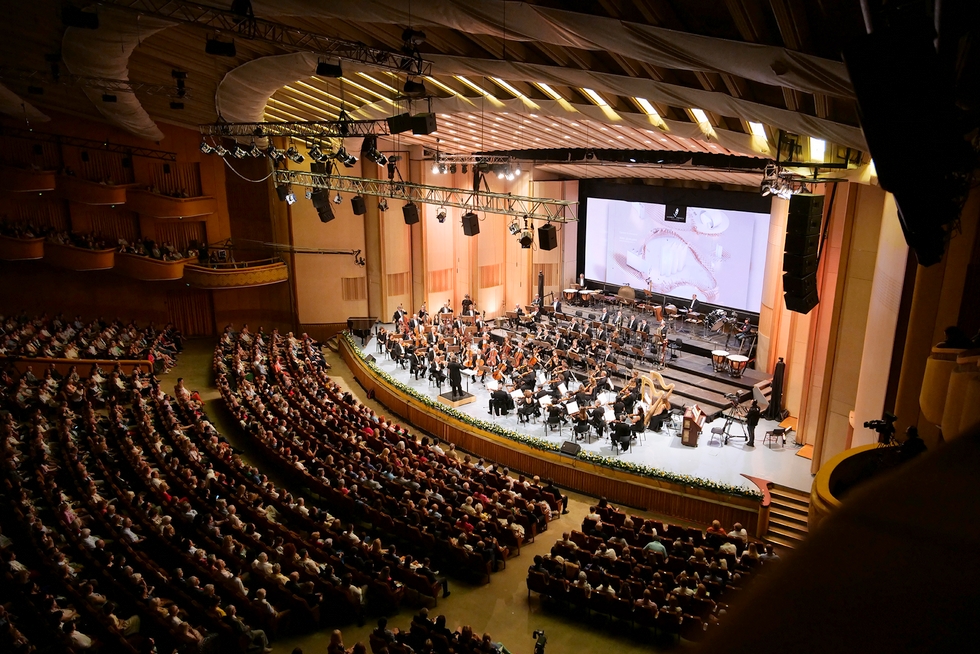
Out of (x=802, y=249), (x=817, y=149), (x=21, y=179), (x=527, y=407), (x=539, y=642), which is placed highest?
(x=817, y=149)

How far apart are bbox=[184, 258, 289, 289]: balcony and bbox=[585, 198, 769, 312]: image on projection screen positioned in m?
11.0

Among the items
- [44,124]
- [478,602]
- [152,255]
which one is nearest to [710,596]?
[478,602]

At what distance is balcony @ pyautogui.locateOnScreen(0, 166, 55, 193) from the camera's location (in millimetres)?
19234

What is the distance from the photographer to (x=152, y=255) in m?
21.2

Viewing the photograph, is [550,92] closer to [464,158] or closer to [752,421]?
[752,421]

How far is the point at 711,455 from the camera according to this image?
44.5 feet

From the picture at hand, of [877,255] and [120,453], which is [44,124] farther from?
[877,255]

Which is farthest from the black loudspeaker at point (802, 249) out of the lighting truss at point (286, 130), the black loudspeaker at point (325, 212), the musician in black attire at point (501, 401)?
the black loudspeaker at point (325, 212)

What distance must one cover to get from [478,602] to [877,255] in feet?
27.2

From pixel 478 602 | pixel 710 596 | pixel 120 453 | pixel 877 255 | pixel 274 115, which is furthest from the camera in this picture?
pixel 274 115

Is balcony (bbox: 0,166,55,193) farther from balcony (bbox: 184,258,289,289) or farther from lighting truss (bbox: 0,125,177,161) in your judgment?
balcony (bbox: 184,258,289,289)

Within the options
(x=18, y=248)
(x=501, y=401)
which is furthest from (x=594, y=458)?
(x=18, y=248)

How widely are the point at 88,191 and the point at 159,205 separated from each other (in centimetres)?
192

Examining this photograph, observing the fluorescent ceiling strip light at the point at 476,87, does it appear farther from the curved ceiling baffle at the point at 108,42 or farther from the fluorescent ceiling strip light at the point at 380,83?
the curved ceiling baffle at the point at 108,42
